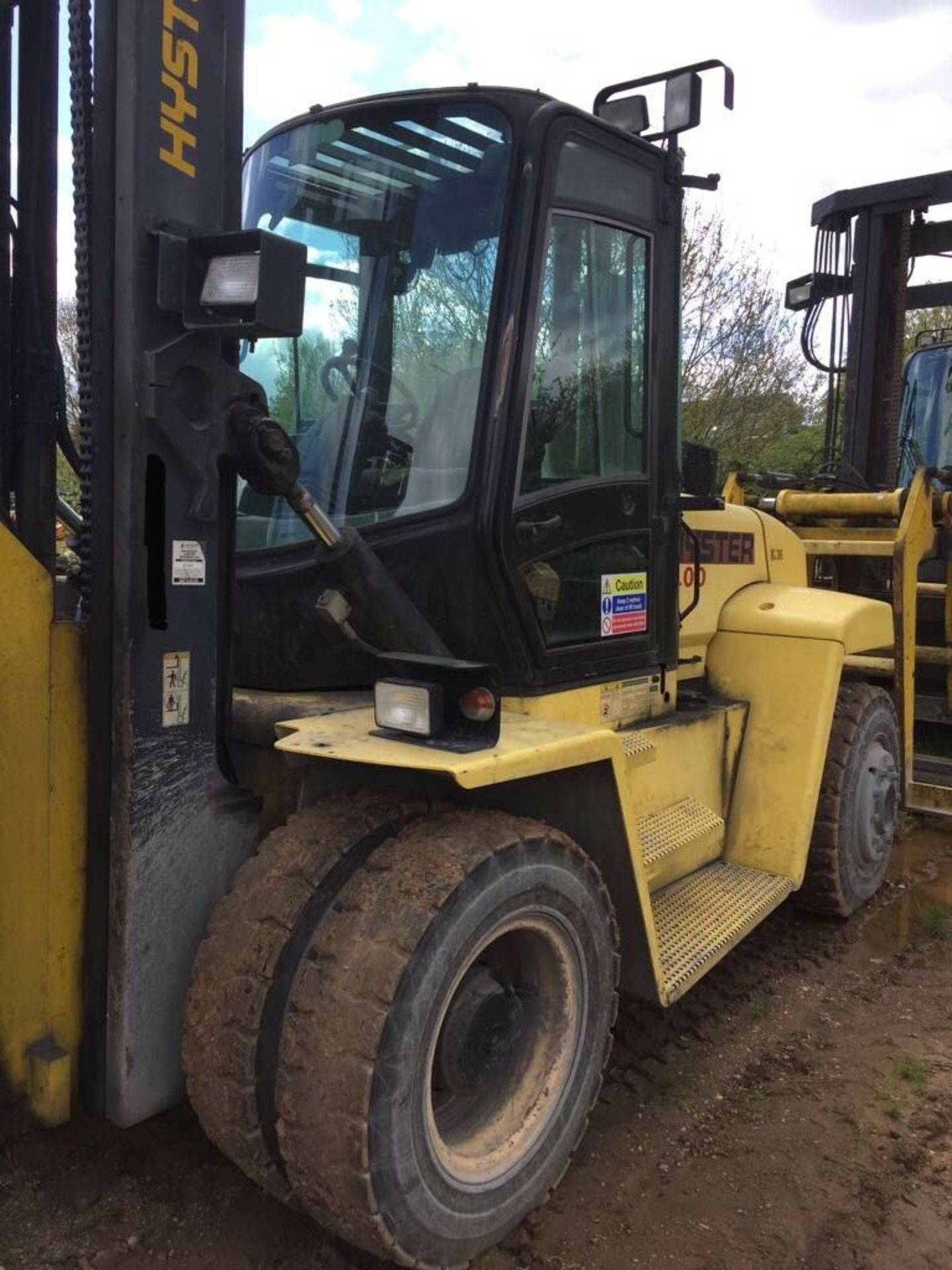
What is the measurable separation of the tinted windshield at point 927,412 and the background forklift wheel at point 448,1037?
24.0 ft

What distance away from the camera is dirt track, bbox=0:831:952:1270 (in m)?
2.39

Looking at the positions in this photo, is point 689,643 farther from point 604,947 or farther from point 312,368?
point 312,368

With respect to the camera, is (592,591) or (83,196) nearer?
(83,196)

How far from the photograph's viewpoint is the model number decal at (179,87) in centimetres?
212

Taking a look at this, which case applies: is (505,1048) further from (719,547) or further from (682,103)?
(682,103)

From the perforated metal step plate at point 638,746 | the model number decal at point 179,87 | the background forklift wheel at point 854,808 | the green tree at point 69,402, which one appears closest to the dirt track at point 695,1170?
the background forklift wheel at point 854,808

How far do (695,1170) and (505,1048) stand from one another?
0.73 metres

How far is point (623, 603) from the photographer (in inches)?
132

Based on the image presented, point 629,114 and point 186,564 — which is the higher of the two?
point 629,114

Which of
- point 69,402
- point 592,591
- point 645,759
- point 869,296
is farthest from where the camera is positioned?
point 869,296

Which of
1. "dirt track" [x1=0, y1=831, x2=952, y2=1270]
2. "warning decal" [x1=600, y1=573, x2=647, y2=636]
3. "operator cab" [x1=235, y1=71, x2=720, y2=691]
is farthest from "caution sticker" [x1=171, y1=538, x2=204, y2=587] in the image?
"warning decal" [x1=600, y1=573, x2=647, y2=636]

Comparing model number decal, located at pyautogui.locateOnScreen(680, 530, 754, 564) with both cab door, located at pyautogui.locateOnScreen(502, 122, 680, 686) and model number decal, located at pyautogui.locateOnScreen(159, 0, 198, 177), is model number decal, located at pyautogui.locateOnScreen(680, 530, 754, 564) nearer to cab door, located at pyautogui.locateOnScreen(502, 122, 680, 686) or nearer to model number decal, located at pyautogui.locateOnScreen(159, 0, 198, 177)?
cab door, located at pyautogui.locateOnScreen(502, 122, 680, 686)

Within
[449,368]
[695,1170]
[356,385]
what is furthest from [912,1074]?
[356,385]

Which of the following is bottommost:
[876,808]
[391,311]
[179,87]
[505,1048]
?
[505,1048]
